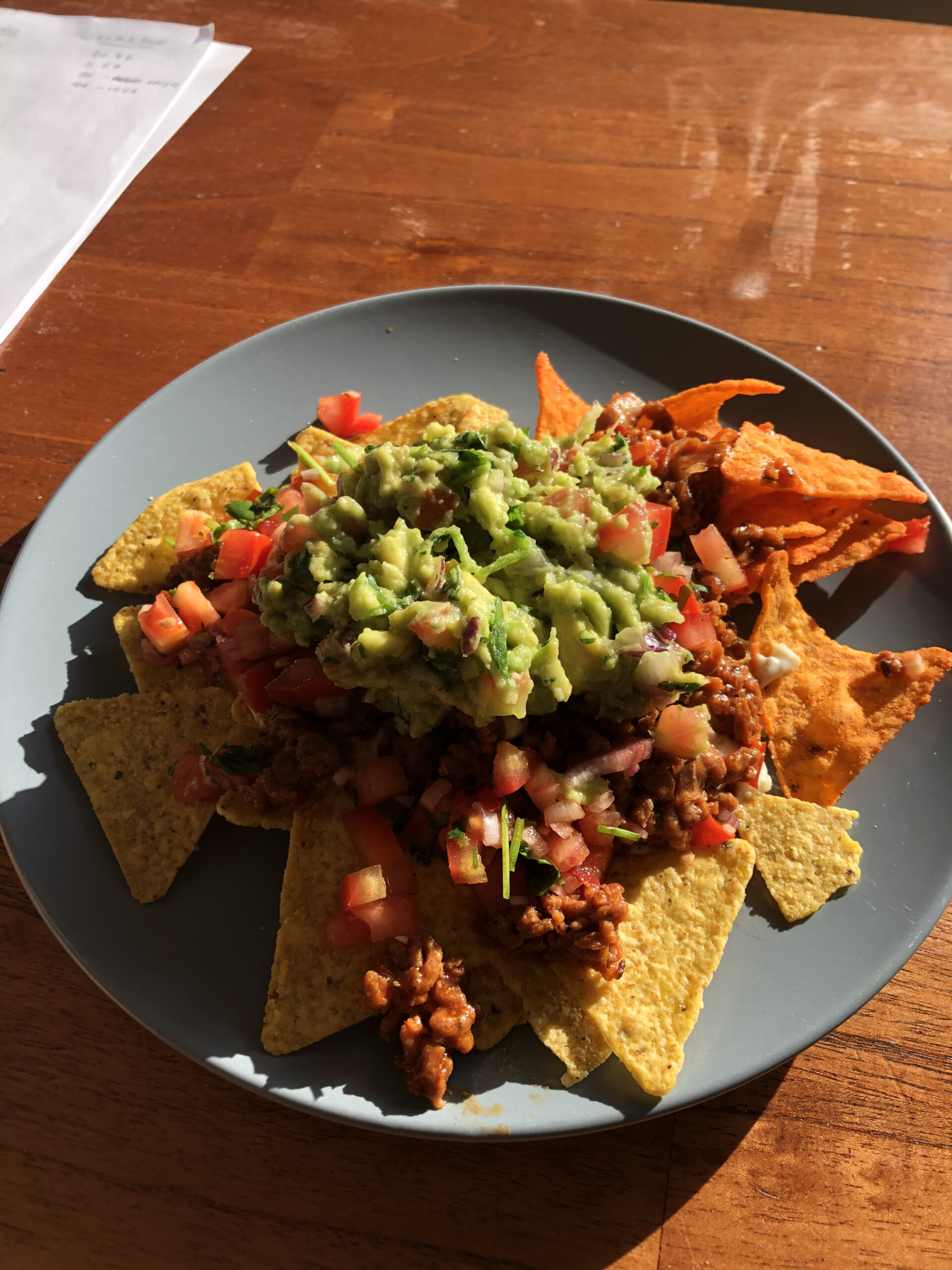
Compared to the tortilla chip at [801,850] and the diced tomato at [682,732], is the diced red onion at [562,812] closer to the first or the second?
the diced tomato at [682,732]

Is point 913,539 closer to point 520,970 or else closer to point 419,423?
point 419,423

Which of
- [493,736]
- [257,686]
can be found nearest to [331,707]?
[257,686]

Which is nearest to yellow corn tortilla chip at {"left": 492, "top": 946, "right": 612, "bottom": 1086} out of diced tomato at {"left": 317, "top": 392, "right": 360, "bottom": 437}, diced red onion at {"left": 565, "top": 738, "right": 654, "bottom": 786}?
diced red onion at {"left": 565, "top": 738, "right": 654, "bottom": 786}

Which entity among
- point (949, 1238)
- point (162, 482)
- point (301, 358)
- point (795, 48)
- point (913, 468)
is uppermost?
point (795, 48)

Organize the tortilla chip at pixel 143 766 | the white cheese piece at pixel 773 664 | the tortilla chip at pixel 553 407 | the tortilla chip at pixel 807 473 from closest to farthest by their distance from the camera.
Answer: the tortilla chip at pixel 143 766, the white cheese piece at pixel 773 664, the tortilla chip at pixel 807 473, the tortilla chip at pixel 553 407

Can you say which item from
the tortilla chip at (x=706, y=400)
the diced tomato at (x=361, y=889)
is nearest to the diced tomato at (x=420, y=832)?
the diced tomato at (x=361, y=889)

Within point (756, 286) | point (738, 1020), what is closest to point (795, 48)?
point (756, 286)

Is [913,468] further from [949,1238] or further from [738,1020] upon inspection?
[949,1238]
